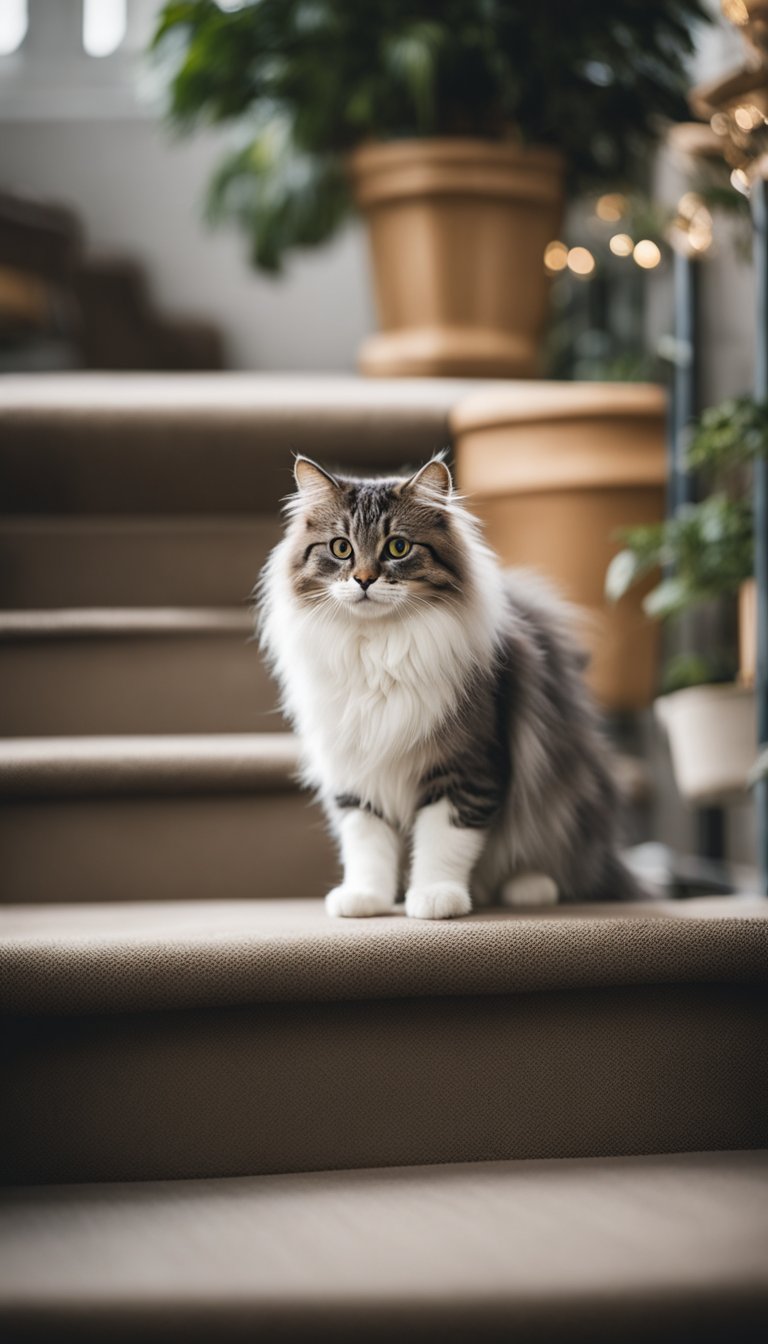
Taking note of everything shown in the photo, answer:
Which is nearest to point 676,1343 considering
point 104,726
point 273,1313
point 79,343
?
point 273,1313

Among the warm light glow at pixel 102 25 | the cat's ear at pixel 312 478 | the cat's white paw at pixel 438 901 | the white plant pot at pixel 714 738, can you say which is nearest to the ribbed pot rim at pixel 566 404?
the white plant pot at pixel 714 738

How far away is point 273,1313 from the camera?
36.4 inches

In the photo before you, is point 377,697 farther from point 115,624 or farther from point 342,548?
point 115,624

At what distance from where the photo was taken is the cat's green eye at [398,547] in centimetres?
138

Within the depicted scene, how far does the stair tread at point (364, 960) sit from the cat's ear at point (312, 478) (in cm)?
53

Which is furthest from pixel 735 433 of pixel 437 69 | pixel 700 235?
Result: pixel 437 69

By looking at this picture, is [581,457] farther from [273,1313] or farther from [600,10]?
[273,1313]

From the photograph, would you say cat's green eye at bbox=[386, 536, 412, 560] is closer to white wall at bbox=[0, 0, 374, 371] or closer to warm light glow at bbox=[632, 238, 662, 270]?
warm light glow at bbox=[632, 238, 662, 270]

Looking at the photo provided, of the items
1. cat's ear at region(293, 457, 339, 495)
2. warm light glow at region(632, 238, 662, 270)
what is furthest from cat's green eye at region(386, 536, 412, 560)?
warm light glow at region(632, 238, 662, 270)

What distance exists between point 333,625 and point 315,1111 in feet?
1.83

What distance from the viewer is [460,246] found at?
8.86 ft

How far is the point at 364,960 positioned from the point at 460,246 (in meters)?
2.02

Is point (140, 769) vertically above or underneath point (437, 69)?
underneath

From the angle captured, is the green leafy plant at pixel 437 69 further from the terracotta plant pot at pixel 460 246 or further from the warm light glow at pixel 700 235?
the warm light glow at pixel 700 235
